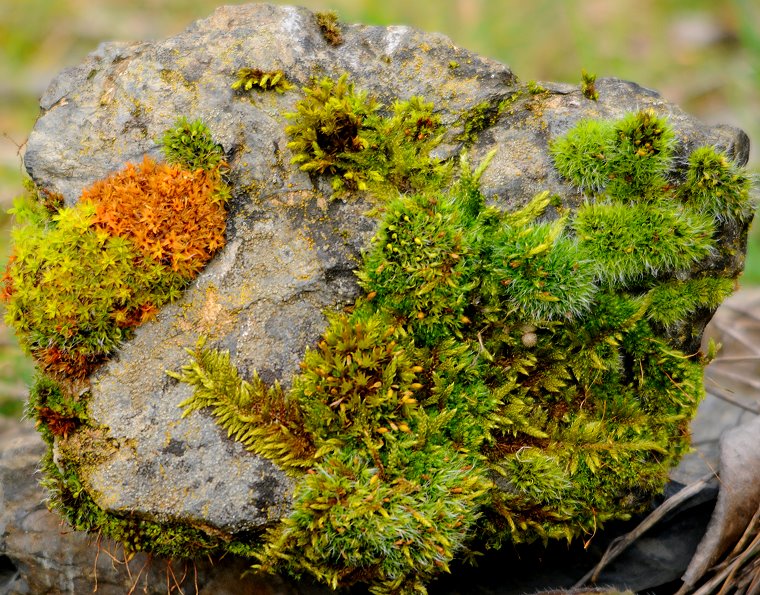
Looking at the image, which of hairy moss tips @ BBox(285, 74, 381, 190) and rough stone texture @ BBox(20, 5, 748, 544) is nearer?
rough stone texture @ BBox(20, 5, 748, 544)

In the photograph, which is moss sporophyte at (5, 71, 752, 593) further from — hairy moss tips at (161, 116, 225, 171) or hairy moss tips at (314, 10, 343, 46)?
hairy moss tips at (314, 10, 343, 46)

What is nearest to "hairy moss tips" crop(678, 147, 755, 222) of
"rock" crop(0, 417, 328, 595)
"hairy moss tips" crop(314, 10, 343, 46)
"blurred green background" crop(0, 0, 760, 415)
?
"hairy moss tips" crop(314, 10, 343, 46)

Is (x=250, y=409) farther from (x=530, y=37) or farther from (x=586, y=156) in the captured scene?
(x=530, y=37)

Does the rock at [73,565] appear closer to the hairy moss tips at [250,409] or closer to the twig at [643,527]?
the hairy moss tips at [250,409]

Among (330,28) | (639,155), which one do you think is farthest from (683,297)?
(330,28)

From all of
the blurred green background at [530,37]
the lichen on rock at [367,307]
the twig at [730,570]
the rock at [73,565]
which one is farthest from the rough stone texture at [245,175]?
the blurred green background at [530,37]
